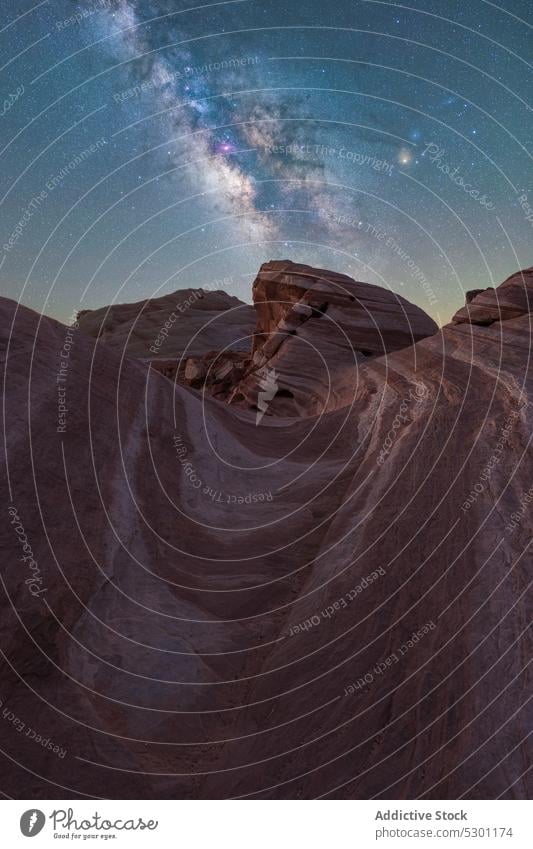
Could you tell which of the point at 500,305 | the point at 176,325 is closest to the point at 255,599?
the point at 500,305

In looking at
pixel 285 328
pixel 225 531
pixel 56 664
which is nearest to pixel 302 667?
pixel 56 664

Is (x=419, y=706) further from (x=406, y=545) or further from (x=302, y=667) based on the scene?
(x=406, y=545)

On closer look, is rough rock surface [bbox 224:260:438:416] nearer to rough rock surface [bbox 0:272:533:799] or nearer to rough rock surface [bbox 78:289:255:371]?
rough rock surface [bbox 0:272:533:799]

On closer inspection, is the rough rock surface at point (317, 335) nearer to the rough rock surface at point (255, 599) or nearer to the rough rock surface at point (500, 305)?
the rough rock surface at point (500, 305)

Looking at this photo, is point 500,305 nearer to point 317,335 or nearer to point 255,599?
point 317,335

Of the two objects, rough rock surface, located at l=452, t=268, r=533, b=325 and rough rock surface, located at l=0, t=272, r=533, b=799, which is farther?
rough rock surface, located at l=452, t=268, r=533, b=325

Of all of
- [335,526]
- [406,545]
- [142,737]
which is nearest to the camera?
[142,737]

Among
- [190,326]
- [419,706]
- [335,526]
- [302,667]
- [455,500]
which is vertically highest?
[190,326]

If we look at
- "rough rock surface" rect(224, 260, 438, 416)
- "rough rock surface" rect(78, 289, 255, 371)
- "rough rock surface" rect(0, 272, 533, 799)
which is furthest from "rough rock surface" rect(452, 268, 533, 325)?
"rough rock surface" rect(78, 289, 255, 371)
